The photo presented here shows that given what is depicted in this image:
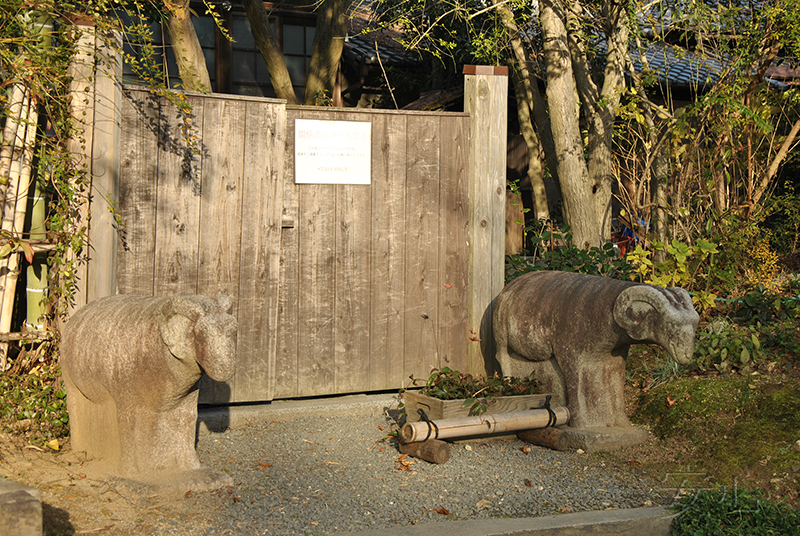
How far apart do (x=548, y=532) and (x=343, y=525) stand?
0.89m

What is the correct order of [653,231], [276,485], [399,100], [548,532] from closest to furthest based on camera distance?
1. [548,532]
2. [276,485]
3. [653,231]
4. [399,100]

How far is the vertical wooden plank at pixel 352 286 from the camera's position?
195 inches

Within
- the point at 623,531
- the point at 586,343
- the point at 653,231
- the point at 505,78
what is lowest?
the point at 623,531

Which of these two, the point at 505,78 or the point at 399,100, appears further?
the point at 399,100

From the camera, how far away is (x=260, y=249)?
4.73 metres

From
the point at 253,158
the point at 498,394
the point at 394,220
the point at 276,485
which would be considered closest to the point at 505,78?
the point at 394,220

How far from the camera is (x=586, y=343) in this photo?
14.0 feet

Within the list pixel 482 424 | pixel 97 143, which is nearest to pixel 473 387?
pixel 482 424

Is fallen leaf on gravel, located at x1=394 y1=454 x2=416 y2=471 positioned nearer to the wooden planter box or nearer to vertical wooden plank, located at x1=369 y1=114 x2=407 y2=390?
the wooden planter box

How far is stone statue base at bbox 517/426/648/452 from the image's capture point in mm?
4195

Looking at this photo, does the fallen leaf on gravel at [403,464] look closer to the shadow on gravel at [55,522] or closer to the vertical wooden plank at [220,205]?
the vertical wooden plank at [220,205]

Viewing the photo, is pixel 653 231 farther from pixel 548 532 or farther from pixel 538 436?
pixel 548 532

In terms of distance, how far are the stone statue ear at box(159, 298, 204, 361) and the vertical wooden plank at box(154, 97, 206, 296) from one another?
1.37 m

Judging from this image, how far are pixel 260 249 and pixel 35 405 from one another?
1598mm
